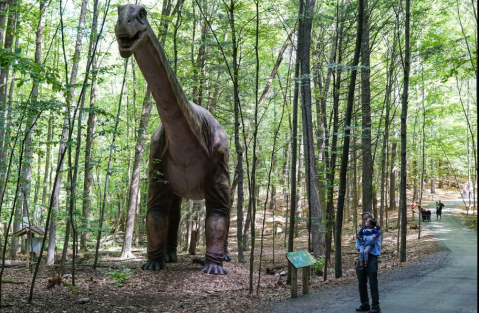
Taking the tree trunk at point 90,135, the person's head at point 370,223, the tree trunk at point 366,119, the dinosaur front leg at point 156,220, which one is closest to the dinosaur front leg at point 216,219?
the dinosaur front leg at point 156,220

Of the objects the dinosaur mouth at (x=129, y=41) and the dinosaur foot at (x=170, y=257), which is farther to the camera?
the dinosaur foot at (x=170, y=257)

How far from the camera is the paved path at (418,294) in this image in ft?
20.8

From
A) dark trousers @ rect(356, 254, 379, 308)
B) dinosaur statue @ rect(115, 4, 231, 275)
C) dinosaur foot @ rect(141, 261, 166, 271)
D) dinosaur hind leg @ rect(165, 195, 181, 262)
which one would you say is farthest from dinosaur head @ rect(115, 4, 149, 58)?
dinosaur hind leg @ rect(165, 195, 181, 262)

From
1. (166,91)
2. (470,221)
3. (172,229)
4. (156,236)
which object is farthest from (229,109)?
(470,221)

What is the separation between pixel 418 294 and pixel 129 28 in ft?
21.4

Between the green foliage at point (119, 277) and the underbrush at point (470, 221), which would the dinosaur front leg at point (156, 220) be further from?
the underbrush at point (470, 221)

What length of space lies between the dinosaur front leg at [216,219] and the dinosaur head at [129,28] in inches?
155

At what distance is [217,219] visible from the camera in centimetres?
921

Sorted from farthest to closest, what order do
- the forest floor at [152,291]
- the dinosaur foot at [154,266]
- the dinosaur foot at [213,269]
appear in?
the dinosaur foot at [154,266]
the dinosaur foot at [213,269]
the forest floor at [152,291]

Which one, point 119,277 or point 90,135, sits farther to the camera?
point 90,135

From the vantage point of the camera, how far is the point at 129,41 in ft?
19.4

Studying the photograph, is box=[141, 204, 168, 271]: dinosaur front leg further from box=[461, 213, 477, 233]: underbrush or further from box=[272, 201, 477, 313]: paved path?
box=[461, 213, 477, 233]: underbrush

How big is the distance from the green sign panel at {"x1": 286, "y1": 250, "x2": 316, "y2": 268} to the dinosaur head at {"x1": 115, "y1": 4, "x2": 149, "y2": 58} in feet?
14.7

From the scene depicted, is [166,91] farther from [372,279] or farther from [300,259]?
[372,279]
